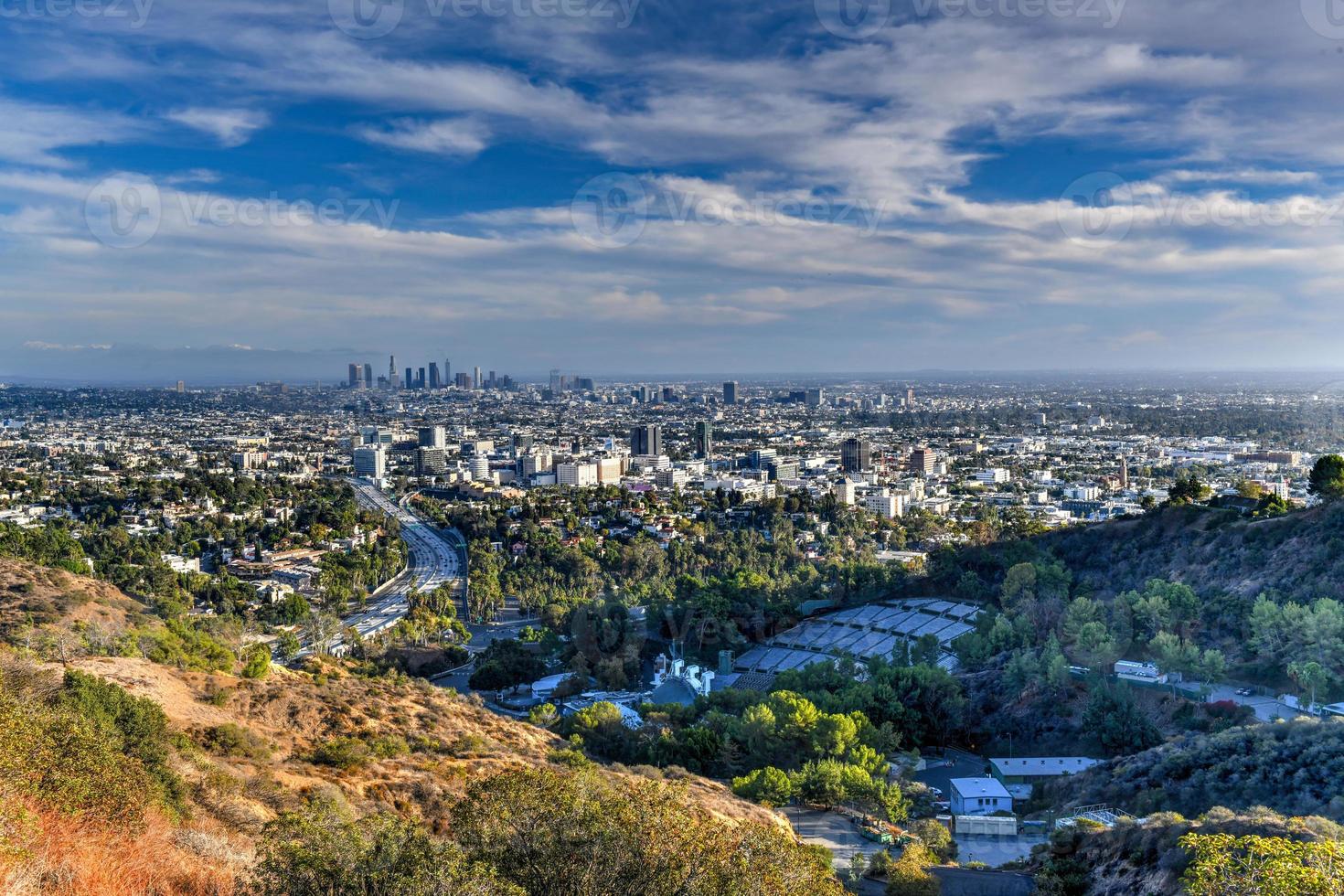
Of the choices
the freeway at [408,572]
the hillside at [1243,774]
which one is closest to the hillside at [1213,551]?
the hillside at [1243,774]

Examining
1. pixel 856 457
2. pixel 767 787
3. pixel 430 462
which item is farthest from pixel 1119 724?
pixel 430 462

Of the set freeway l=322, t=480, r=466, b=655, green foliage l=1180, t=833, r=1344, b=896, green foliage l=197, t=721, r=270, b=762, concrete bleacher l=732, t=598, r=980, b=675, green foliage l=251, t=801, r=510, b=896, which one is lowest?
freeway l=322, t=480, r=466, b=655

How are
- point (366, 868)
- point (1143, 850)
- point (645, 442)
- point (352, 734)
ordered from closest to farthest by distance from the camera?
point (366, 868) < point (1143, 850) < point (352, 734) < point (645, 442)

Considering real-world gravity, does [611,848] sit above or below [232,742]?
above

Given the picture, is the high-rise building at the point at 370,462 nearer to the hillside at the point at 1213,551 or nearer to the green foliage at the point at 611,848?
the hillside at the point at 1213,551

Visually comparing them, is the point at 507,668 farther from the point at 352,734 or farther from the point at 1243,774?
the point at 1243,774

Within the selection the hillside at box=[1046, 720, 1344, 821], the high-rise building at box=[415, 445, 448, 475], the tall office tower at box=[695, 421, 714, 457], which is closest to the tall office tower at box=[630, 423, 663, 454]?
the tall office tower at box=[695, 421, 714, 457]

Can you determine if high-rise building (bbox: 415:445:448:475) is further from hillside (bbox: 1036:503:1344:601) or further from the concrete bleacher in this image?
hillside (bbox: 1036:503:1344:601)

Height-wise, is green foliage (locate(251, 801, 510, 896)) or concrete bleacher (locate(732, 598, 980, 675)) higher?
green foliage (locate(251, 801, 510, 896))
